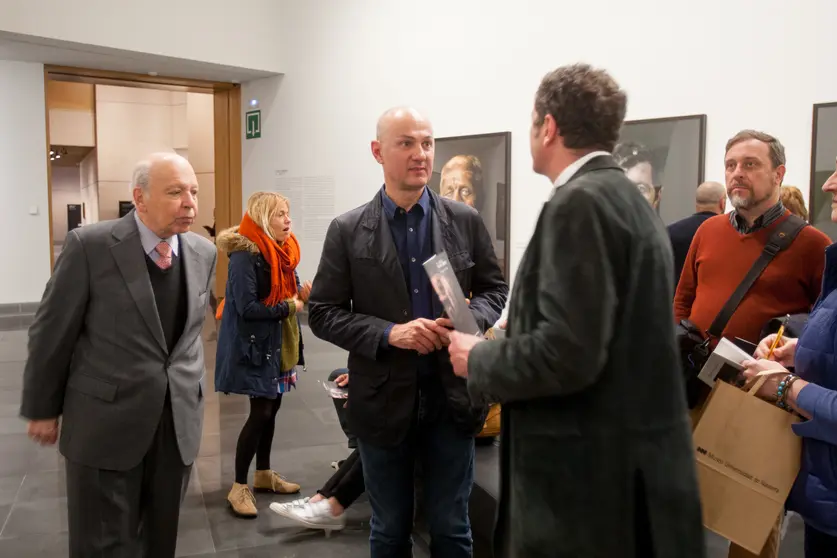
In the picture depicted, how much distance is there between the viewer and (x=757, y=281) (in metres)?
3.03

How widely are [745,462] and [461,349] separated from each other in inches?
41.8

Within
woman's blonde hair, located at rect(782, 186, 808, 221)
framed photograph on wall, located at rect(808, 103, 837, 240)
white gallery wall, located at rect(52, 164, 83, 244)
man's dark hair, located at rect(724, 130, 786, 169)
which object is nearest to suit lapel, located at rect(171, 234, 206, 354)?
man's dark hair, located at rect(724, 130, 786, 169)

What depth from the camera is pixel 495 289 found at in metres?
2.76

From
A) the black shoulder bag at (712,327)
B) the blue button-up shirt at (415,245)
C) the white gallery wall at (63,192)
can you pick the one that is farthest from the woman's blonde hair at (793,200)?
the white gallery wall at (63,192)

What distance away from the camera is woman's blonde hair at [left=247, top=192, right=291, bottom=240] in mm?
4160

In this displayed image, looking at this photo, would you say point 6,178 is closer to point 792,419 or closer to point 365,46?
point 365,46

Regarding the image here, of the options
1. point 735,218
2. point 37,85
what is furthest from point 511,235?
point 37,85

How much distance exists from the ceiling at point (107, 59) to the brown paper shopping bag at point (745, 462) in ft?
32.2

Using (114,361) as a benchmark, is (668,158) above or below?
above

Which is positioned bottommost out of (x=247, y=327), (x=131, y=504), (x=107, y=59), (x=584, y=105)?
(x=131, y=504)

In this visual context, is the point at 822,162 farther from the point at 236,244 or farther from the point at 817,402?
the point at 236,244

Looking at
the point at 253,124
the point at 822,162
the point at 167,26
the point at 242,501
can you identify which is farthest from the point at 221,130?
the point at 822,162

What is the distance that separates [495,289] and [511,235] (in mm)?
4332

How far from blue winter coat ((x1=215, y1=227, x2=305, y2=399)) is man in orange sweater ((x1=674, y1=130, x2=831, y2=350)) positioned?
2.37 m
